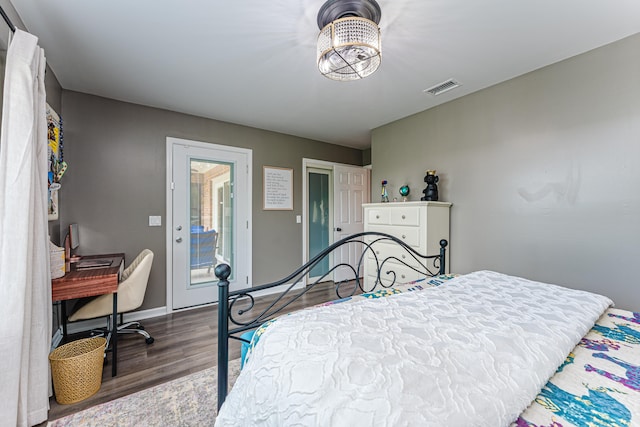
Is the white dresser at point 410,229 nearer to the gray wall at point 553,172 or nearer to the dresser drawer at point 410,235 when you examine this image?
the dresser drawer at point 410,235

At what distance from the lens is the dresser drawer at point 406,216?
282 cm

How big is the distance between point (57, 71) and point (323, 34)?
7.99 ft

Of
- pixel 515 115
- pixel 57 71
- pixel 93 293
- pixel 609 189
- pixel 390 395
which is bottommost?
pixel 93 293

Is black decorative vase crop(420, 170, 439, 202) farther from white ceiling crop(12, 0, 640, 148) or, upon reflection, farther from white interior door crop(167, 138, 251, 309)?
white interior door crop(167, 138, 251, 309)

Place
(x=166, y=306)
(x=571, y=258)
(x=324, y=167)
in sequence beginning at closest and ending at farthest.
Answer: (x=571, y=258) → (x=166, y=306) → (x=324, y=167)

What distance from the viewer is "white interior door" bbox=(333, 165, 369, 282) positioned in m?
4.56

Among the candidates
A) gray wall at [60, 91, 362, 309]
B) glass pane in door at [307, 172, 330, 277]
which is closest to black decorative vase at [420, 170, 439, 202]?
glass pane in door at [307, 172, 330, 277]

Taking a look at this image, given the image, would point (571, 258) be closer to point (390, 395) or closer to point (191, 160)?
point (390, 395)

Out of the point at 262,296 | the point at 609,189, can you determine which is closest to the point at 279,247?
the point at 262,296

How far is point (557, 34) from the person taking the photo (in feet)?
6.13

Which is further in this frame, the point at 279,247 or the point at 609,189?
the point at 279,247

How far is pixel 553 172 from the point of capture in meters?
2.23

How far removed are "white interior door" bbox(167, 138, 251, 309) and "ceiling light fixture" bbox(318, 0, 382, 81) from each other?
223 cm

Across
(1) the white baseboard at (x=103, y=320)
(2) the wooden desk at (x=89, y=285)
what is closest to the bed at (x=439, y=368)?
(2) the wooden desk at (x=89, y=285)
